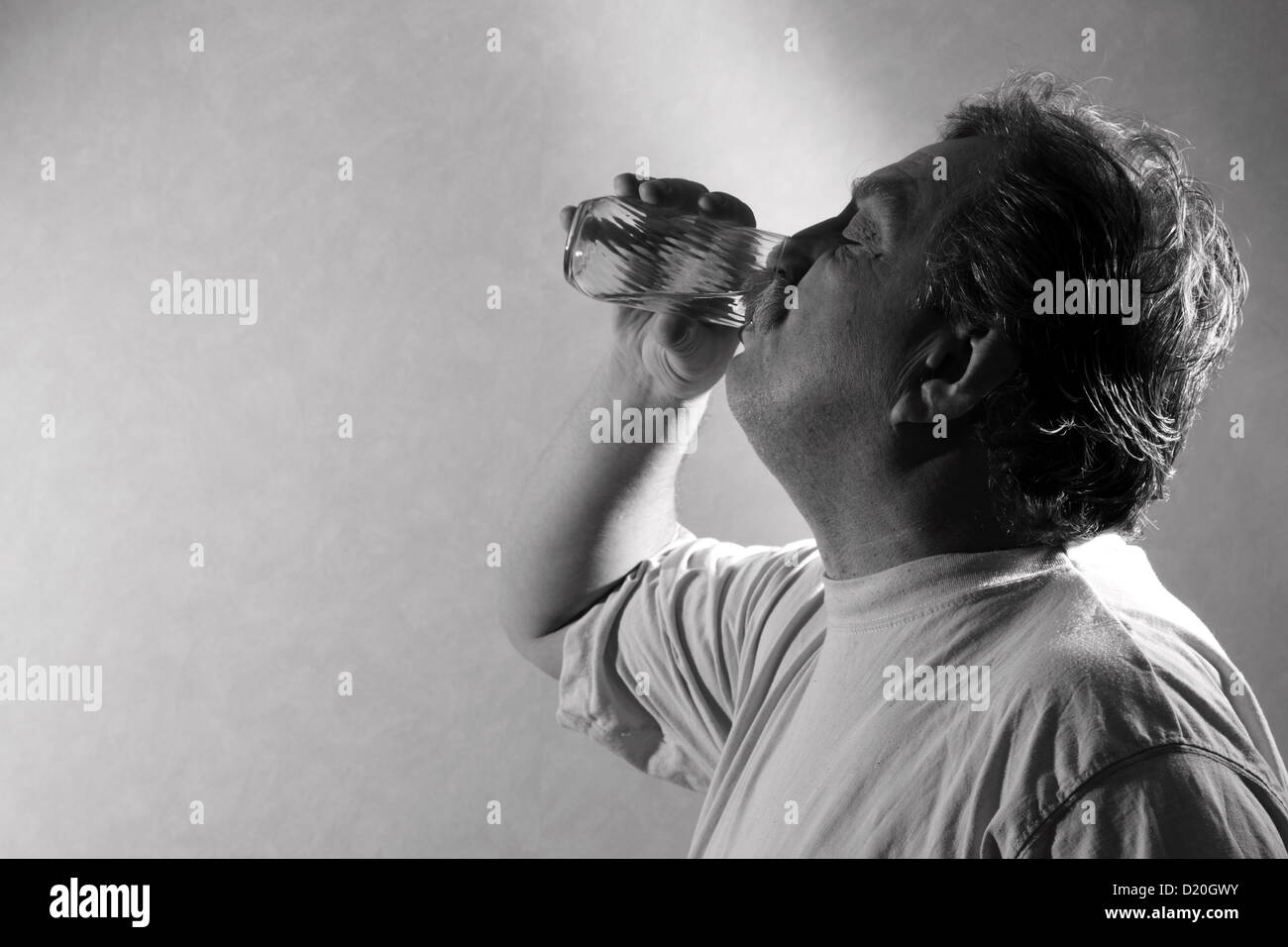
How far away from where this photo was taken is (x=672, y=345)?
851mm

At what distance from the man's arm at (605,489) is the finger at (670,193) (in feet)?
0.22

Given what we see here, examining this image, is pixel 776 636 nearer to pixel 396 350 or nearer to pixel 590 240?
pixel 590 240

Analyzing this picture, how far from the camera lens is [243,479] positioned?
1592mm

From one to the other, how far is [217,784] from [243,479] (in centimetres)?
44

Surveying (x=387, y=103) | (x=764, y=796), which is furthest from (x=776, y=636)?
(x=387, y=103)

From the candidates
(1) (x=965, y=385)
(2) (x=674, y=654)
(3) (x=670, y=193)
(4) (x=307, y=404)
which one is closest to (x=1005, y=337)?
(1) (x=965, y=385)

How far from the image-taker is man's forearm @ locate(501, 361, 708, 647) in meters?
0.89

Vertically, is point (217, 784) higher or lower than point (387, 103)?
lower

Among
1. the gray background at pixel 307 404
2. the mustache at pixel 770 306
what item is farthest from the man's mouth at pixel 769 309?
the gray background at pixel 307 404

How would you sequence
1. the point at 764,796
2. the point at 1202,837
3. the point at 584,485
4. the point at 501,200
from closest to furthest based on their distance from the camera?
the point at 1202,837
the point at 764,796
the point at 584,485
the point at 501,200

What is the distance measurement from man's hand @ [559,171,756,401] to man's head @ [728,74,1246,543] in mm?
112

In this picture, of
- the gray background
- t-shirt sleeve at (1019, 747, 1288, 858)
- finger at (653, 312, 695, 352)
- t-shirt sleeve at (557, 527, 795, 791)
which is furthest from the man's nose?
the gray background

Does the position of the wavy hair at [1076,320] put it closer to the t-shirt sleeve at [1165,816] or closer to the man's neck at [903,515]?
the man's neck at [903,515]

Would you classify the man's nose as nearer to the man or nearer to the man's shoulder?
the man
